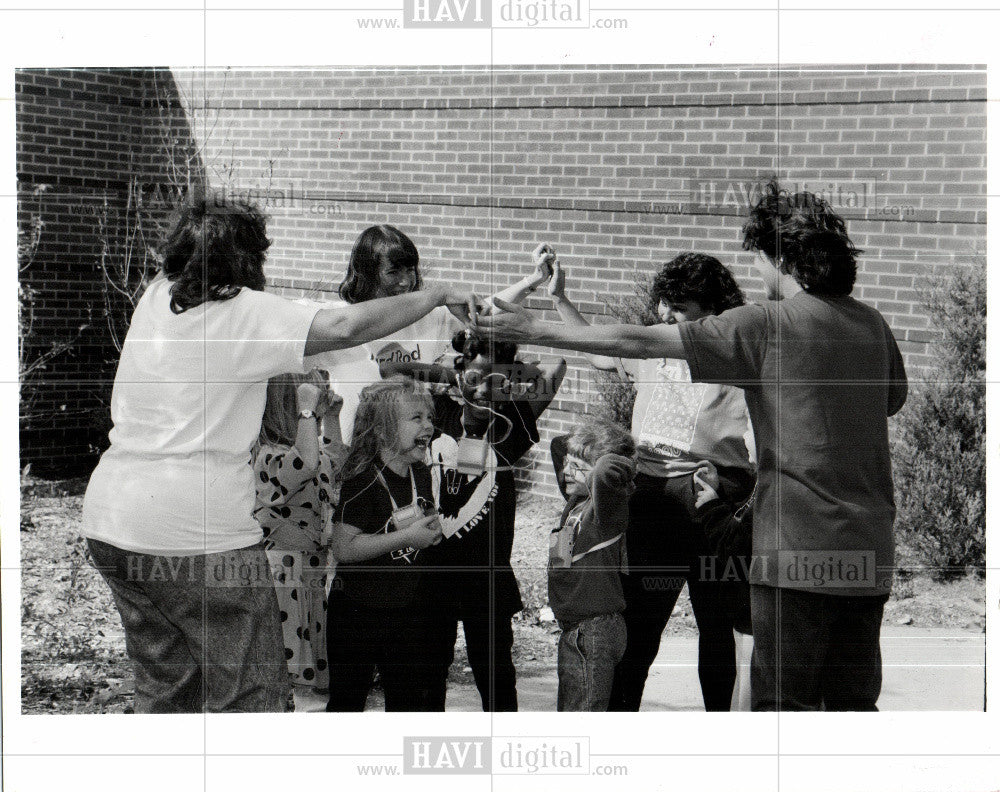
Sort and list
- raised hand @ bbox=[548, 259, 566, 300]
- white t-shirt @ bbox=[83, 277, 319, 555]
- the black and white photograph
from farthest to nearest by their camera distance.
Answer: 1. raised hand @ bbox=[548, 259, 566, 300]
2. the black and white photograph
3. white t-shirt @ bbox=[83, 277, 319, 555]

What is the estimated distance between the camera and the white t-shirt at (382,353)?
3910mm

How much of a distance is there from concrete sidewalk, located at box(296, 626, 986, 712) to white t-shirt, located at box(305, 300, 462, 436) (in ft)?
3.26

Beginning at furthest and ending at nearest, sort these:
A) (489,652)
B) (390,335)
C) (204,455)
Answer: (489,652)
(390,335)
(204,455)

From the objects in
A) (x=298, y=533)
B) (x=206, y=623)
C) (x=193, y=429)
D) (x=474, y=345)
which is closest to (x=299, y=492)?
(x=298, y=533)

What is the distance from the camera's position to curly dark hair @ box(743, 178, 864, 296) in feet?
12.8

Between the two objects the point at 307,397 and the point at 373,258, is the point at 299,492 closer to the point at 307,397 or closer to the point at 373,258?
the point at 307,397

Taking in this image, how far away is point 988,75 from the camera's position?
3.91 meters

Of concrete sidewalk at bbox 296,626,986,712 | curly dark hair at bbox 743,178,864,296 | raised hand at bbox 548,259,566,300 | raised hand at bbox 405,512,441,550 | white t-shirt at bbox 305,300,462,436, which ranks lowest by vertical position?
concrete sidewalk at bbox 296,626,986,712

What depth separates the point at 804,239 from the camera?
12.9 feet

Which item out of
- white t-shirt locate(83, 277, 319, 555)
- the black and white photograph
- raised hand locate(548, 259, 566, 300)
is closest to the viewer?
white t-shirt locate(83, 277, 319, 555)

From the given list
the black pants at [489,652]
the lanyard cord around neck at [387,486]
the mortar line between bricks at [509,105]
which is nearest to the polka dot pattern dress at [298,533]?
the lanyard cord around neck at [387,486]

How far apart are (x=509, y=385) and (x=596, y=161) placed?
0.77 metres

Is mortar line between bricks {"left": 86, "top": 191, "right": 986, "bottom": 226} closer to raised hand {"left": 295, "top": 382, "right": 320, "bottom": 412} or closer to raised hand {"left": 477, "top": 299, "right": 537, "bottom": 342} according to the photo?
raised hand {"left": 477, "top": 299, "right": 537, "bottom": 342}

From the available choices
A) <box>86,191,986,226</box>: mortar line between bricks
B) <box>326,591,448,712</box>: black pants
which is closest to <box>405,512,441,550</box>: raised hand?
<box>326,591,448,712</box>: black pants
